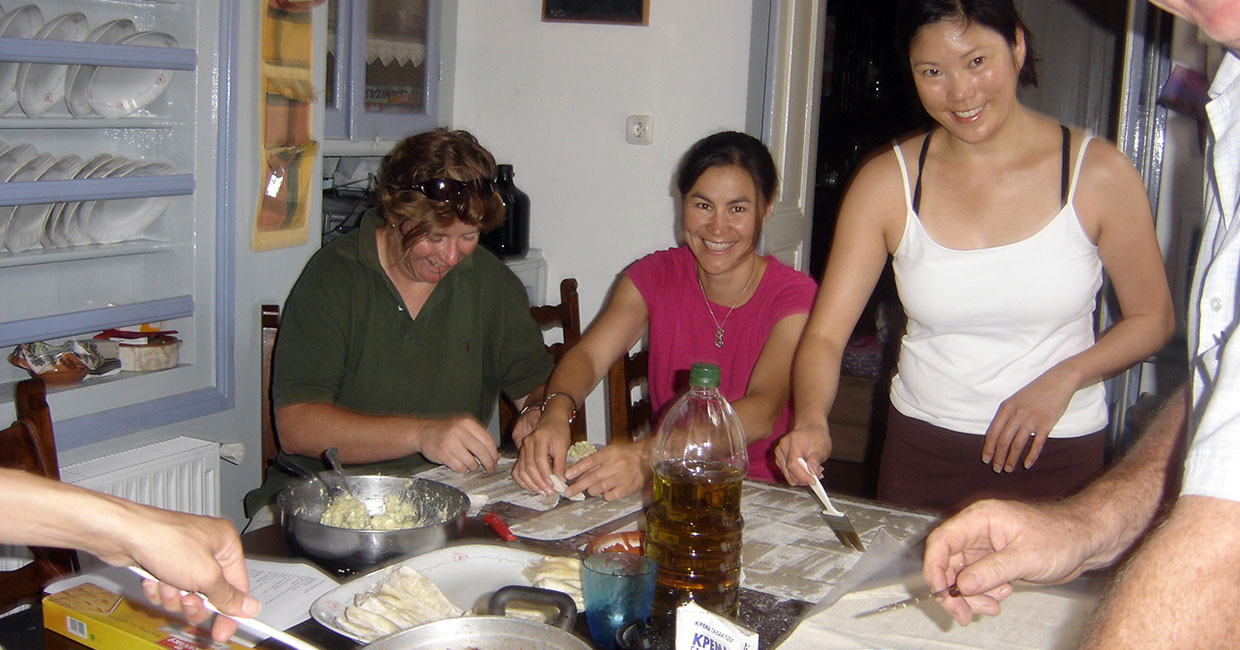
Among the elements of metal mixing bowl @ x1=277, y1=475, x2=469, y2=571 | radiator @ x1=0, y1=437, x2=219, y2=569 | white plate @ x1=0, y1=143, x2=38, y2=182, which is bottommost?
radiator @ x1=0, y1=437, x2=219, y2=569

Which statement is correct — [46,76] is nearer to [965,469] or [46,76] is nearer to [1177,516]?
[965,469]

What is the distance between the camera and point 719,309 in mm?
2213

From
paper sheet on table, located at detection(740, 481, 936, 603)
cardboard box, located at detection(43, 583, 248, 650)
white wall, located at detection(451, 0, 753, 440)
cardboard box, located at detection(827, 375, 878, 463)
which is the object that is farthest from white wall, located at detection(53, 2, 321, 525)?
cardboard box, located at detection(827, 375, 878, 463)

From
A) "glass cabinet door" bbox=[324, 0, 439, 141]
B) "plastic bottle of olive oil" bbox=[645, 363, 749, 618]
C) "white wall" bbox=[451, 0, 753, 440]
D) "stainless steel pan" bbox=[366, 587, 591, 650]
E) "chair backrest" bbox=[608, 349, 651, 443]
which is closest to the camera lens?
"stainless steel pan" bbox=[366, 587, 591, 650]

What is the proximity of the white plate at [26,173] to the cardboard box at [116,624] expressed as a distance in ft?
3.92

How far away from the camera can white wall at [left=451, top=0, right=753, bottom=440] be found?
3301mm

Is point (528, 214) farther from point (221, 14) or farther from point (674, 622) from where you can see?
point (674, 622)

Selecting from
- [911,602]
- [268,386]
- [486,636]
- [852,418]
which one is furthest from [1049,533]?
[852,418]

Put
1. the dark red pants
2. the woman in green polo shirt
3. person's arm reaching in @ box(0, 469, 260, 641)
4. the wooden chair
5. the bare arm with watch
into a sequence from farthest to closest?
the woman in green polo shirt
the dark red pants
the bare arm with watch
the wooden chair
person's arm reaching in @ box(0, 469, 260, 641)

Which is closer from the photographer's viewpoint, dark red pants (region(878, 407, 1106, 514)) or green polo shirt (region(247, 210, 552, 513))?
dark red pants (region(878, 407, 1106, 514))

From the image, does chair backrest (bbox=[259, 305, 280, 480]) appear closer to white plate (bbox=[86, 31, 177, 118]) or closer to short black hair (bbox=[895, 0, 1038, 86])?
white plate (bbox=[86, 31, 177, 118])

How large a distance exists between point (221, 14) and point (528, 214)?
54.5 inches

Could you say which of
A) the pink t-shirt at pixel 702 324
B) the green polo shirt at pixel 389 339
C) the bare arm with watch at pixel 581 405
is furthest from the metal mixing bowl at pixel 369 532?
the pink t-shirt at pixel 702 324

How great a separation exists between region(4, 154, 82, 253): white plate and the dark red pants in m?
1.75
